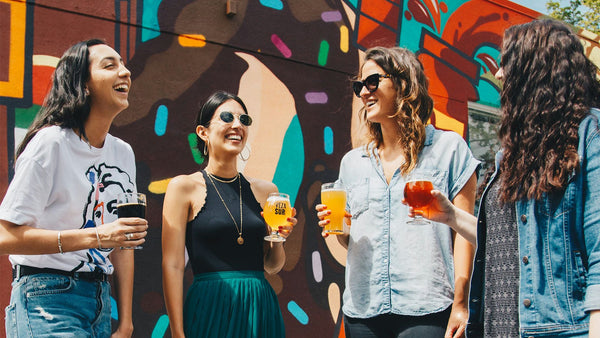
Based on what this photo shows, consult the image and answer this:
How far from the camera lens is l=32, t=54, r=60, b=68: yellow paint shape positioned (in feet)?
13.7

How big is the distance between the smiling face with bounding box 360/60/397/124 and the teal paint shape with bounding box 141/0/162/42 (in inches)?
98.8

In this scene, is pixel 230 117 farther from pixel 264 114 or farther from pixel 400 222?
pixel 264 114

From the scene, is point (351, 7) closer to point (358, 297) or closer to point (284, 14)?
point (284, 14)

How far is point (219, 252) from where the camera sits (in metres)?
2.96

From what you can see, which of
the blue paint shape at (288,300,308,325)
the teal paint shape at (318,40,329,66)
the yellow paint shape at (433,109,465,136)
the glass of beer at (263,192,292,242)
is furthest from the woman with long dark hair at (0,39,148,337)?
the yellow paint shape at (433,109,465,136)

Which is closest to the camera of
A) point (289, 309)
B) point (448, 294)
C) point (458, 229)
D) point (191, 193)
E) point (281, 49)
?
point (458, 229)

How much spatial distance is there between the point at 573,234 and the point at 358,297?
43.7 inches

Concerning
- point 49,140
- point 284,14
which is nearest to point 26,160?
point 49,140

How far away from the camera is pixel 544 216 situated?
1882 mm

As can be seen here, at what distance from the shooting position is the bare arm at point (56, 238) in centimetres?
228

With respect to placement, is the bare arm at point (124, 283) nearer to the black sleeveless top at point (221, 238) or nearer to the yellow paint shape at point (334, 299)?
the black sleeveless top at point (221, 238)

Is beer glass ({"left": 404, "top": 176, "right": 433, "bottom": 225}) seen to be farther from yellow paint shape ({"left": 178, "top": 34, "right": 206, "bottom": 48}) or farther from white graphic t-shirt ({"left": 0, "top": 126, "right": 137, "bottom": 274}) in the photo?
yellow paint shape ({"left": 178, "top": 34, "right": 206, "bottom": 48})

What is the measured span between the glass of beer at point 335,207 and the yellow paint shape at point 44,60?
265 cm

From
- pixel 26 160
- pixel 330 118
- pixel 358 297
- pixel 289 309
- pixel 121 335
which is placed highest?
pixel 330 118
